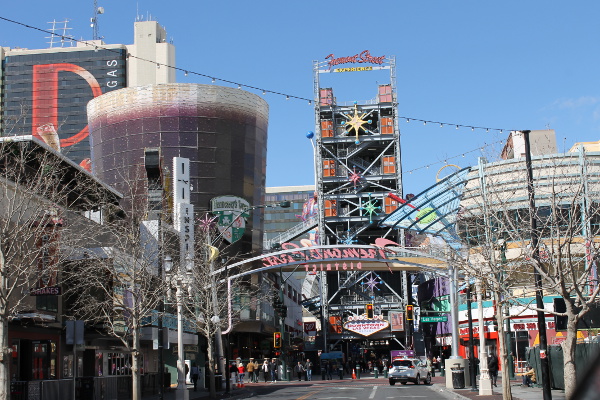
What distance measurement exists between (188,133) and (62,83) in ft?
341

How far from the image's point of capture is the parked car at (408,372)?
4703 centimetres

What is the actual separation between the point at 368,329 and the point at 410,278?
1524cm

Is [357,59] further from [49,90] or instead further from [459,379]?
[49,90]

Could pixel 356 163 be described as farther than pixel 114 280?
Yes

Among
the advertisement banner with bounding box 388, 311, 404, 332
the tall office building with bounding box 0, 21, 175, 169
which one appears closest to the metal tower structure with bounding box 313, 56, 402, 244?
the advertisement banner with bounding box 388, 311, 404, 332

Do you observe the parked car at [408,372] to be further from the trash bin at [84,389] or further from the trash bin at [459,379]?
the trash bin at [84,389]

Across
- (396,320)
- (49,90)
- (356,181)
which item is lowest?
(396,320)

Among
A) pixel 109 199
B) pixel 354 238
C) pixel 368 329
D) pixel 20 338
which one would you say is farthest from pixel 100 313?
pixel 354 238

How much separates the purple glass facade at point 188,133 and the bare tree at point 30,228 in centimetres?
3675

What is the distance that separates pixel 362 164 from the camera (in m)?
96.7

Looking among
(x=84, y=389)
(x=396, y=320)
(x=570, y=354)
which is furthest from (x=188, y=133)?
(x=570, y=354)

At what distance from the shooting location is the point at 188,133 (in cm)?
7531

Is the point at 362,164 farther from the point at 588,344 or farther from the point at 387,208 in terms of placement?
the point at 588,344

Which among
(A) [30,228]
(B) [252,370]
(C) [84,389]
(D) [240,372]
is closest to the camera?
(A) [30,228]
